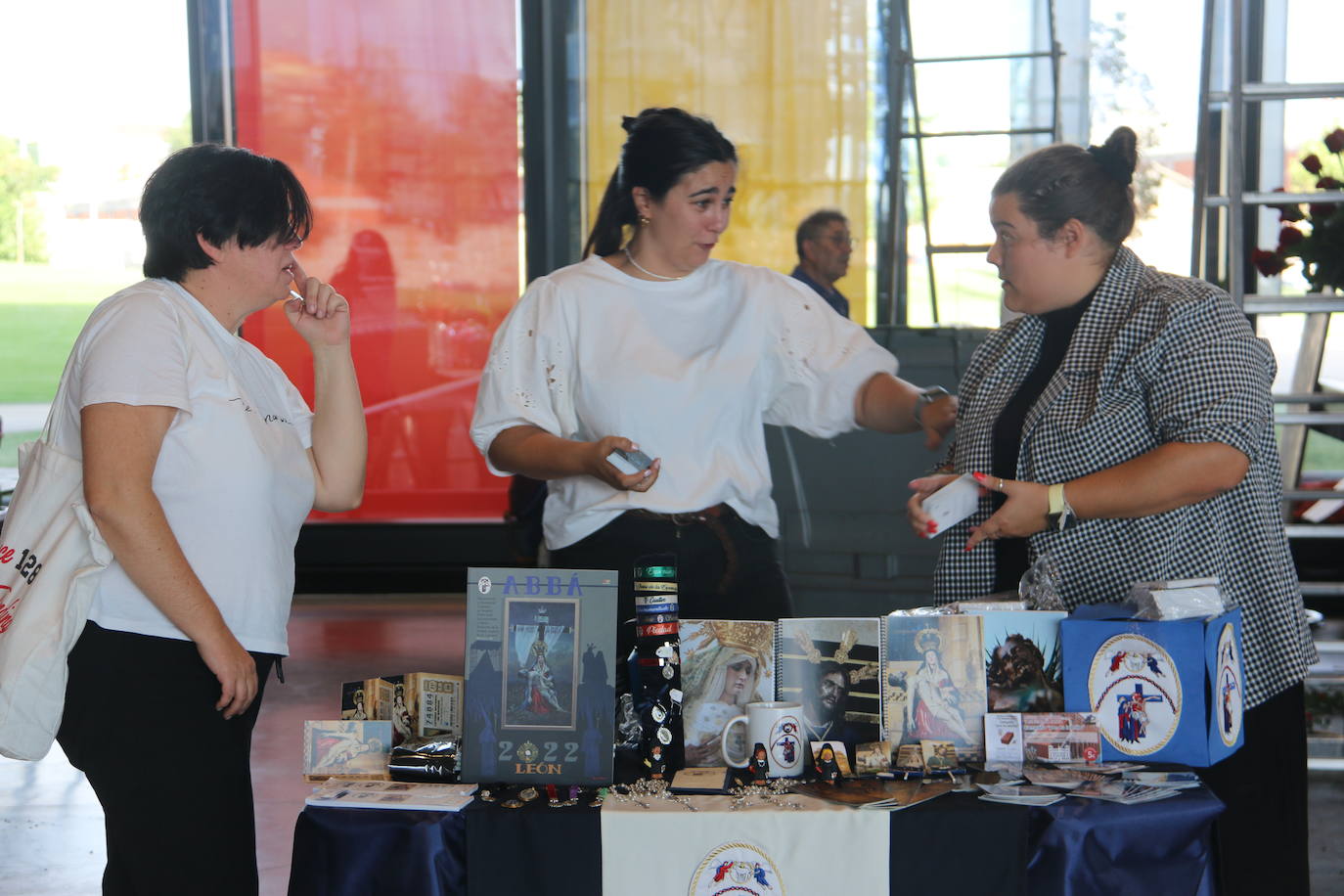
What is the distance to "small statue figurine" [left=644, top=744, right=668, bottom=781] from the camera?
5.59 ft

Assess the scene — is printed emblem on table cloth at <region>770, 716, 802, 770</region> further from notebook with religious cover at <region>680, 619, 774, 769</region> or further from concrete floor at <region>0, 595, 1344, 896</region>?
concrete floor at <region>0, 595, 1344, 896</region>

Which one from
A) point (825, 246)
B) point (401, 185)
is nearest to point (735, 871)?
point (825, 246)

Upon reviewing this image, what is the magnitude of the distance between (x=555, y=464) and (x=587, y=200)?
4.39m

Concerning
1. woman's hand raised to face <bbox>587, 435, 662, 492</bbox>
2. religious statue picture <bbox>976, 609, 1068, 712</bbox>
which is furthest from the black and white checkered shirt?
woman's hand raised to face <bbox>587, 435, 662, 492</bbox>

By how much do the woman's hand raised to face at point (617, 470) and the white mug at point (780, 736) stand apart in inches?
17.3

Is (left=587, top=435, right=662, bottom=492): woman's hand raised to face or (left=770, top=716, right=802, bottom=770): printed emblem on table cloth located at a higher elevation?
(left=587, top=435, right=662, bottom=492): woman's hand raised to face

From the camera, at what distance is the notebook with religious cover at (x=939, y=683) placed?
176 cm

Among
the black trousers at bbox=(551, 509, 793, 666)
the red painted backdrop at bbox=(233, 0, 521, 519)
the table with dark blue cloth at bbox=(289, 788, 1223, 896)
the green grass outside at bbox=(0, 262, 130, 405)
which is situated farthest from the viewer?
the green grass outside at bbox=(0, 262, 130, 405)

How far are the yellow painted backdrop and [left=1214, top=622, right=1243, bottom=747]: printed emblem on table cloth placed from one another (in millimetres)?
4353

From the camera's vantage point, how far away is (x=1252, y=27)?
639cm

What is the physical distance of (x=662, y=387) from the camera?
2244 millimetres

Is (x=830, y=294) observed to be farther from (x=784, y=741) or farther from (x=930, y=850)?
(x=930, y=850)

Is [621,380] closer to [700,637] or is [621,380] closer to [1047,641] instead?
[700,637]

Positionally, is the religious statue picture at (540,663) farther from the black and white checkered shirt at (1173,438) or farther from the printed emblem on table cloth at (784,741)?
the black and white checkered shirt at (1173,438)
